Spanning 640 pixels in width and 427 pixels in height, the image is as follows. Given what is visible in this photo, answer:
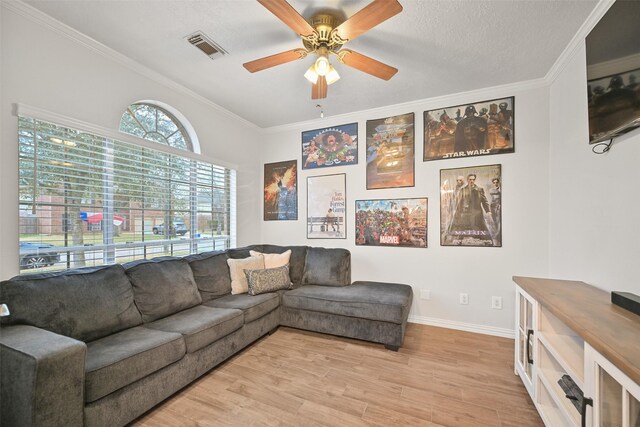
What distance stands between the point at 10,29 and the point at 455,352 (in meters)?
4.38

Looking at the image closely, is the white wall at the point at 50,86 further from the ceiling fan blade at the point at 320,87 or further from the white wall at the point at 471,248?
the white wall at the point at 471,248

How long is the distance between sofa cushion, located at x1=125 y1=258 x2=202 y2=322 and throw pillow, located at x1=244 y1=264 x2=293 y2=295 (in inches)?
22.6

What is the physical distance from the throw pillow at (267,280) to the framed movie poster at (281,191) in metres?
1.08

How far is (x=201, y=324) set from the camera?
2.07m

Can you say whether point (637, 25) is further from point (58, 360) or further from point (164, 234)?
point (164, 234)

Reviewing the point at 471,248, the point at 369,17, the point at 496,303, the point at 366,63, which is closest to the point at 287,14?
the point at 369,17

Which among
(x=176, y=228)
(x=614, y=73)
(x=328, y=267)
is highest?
(x=614, y=73)

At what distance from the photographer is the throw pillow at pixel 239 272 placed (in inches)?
117

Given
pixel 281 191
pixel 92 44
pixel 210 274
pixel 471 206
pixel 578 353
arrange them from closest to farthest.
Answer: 1. pixel 578 353
2. pixel 92 44
3. pixel 210 274
4. pixel 471 206
5. pixel 281 191

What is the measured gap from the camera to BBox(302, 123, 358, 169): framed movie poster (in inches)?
143

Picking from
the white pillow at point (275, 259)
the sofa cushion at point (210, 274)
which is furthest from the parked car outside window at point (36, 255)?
the white pillow at point (275, 259)

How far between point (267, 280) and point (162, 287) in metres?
1.10

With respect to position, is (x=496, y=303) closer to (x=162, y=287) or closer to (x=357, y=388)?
(x=357, y=388)

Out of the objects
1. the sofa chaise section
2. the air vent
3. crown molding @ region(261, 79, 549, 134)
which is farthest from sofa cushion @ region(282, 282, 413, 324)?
the air vent
